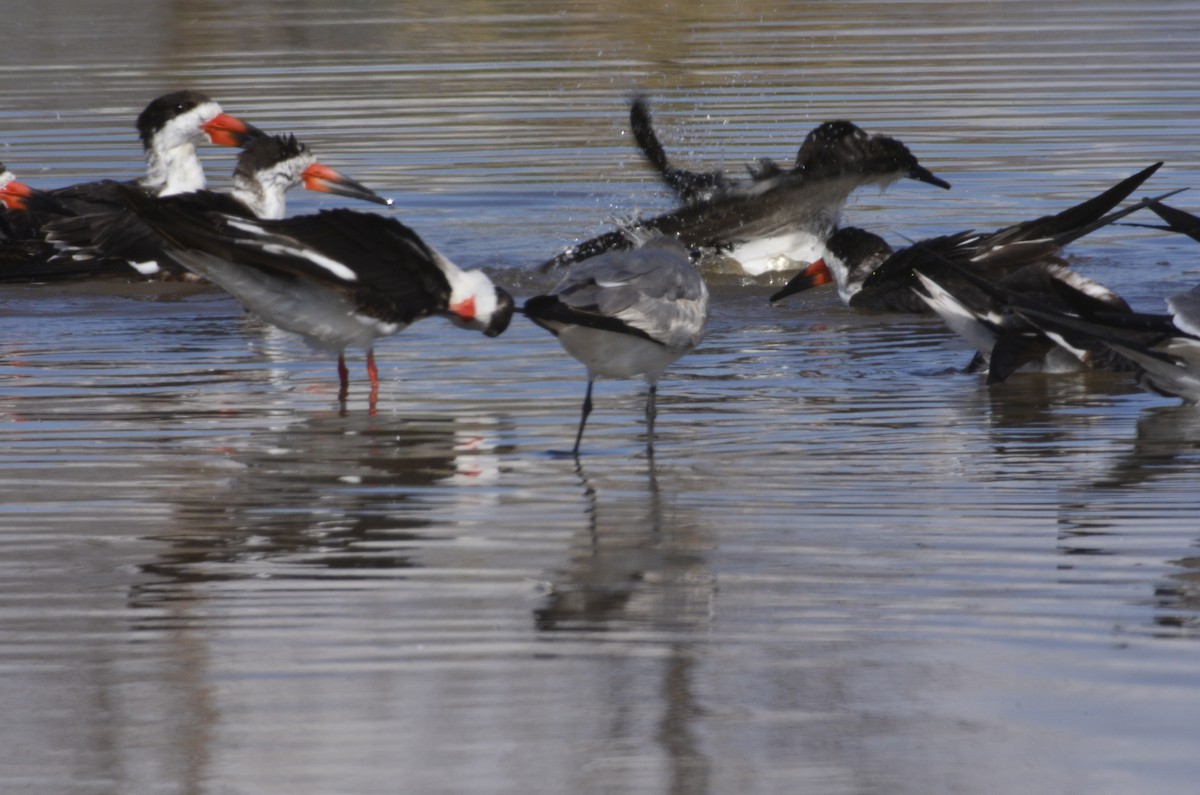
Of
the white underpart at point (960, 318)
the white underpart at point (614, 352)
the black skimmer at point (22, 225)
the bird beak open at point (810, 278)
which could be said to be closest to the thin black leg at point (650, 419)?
the white underpart at point (614, 352)

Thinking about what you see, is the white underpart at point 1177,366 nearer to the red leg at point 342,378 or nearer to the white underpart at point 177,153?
the red leg at point 342,378

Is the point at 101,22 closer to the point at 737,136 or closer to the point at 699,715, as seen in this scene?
the point at 737,136

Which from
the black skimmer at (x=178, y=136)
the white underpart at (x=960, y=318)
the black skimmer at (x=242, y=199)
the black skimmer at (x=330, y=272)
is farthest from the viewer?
the black skimmer at (x=178, y=136)

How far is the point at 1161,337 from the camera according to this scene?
22.8 ft

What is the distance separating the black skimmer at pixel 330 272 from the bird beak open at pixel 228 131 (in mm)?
4624

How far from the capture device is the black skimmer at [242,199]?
1116cm

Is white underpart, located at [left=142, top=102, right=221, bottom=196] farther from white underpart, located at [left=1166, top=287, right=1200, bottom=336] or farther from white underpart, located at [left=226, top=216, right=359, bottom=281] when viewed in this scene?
white underpart, located at [left=1166, top=287, right=1200, bottom=336]

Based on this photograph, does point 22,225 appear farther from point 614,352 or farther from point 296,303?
point 614,352

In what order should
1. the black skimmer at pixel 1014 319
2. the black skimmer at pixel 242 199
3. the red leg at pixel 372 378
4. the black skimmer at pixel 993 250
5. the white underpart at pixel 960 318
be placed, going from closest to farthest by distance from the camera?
the black skimmer at pixel 1014 319 < the red leg at pixel 372 378 < the white underpart at pixel 960 318 < the black skimmer at pixel 993 250 < the black skimmer at pixel 242 199

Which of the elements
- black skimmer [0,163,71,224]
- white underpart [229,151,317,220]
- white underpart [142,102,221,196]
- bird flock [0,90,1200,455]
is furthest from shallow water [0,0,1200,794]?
white underpart [142,102,221,196]

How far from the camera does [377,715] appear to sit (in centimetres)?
434

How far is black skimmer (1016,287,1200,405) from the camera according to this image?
6.91m

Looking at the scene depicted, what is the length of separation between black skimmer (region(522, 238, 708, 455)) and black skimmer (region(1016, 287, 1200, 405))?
1411 millimetres

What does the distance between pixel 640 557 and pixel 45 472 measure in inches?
93.8
